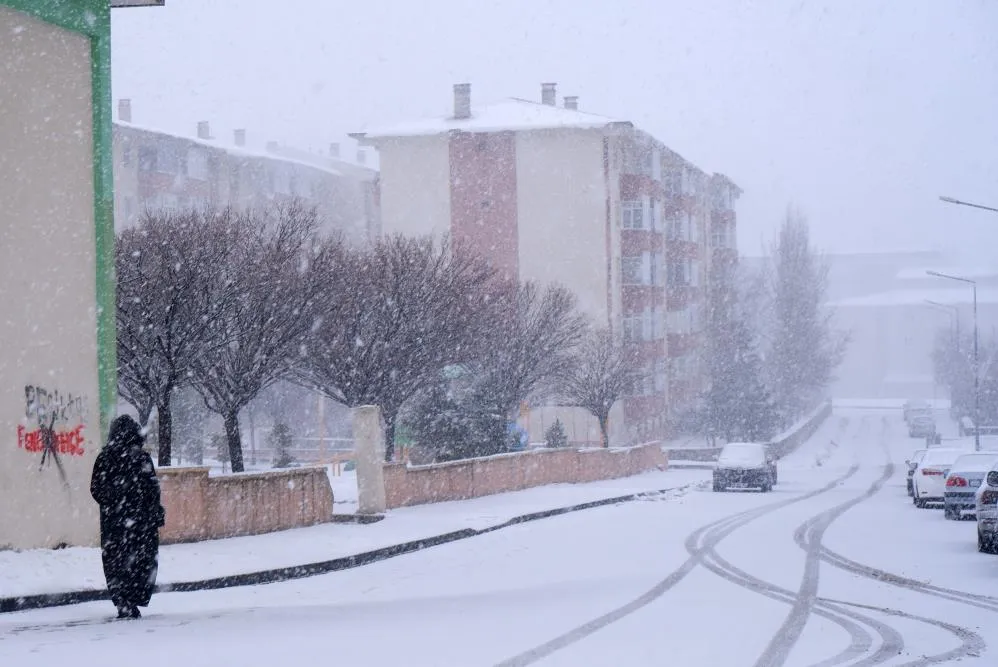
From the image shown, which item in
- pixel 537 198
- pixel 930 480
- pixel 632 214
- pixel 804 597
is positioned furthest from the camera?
pixel 632 214

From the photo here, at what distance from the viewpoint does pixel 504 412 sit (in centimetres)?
4269

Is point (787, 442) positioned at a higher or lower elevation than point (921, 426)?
lower

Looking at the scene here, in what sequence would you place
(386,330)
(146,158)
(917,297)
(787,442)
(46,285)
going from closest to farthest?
1. (46,285)
2. (386,330)
3. (787,442)
4. (146,158)
5. (917,297)

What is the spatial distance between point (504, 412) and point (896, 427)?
50.6 metres

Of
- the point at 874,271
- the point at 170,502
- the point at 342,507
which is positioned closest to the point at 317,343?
the point at 342,507

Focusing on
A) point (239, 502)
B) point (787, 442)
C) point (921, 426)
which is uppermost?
point (239, 502)

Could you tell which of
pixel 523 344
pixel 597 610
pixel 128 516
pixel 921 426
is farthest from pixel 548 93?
pixel 128 516

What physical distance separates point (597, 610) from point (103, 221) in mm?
8570

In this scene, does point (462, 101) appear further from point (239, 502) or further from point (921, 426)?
point (239, 502)

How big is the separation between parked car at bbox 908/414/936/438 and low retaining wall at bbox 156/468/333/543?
56894 millimetres

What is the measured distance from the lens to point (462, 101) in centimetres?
6303

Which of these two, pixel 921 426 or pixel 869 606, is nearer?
pixel 869 606

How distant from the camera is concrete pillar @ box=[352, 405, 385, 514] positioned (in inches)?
872

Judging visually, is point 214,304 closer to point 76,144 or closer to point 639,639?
point 76,144
